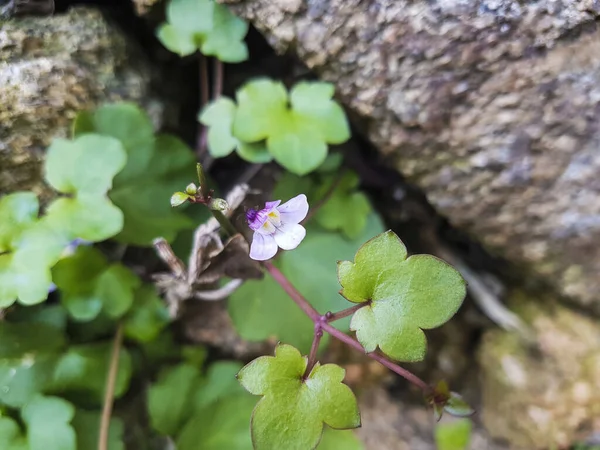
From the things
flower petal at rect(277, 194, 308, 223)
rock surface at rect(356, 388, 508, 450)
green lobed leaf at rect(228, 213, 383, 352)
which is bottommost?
rock surface at rect(356, 388, 508, 450)

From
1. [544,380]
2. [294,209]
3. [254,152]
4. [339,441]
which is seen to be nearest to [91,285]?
[254,152]

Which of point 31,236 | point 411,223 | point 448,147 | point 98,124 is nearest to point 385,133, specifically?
point 448,147

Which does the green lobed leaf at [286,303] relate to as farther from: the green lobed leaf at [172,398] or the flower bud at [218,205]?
the flower bud at [218,205]

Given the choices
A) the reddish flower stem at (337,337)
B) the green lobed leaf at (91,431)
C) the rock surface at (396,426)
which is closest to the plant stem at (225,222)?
the reddish flower stem at (337,337)

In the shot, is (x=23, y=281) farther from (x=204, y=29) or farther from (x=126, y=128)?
(x=204, y=29)

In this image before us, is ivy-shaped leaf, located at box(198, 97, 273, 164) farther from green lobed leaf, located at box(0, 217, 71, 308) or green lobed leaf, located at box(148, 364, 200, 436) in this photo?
green lobed leaf, located at box(148, 364, 200, 436)

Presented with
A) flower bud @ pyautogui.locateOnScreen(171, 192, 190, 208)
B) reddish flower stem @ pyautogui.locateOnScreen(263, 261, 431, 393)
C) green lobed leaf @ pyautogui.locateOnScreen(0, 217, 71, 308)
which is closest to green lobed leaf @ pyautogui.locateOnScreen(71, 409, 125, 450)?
green lobed leaf @ pyautogui.locateOnScreen(0, 217, 71, 308)
